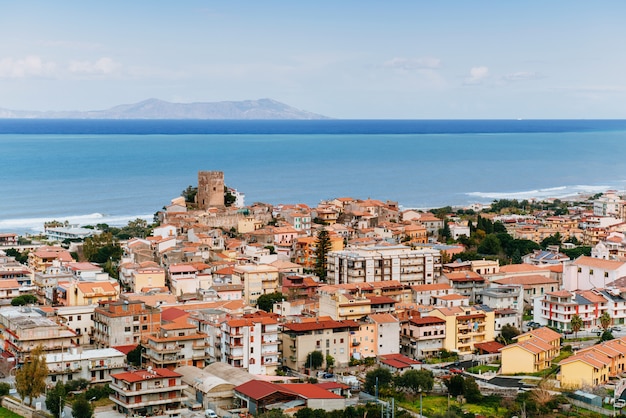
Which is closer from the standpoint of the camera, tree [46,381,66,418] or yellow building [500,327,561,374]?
tree [46,381,66,418]

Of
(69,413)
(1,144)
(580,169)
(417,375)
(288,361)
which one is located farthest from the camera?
(1,144)

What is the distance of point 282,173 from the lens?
73.8m

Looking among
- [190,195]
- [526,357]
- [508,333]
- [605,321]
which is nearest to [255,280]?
[508,333]

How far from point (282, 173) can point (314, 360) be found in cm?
5261

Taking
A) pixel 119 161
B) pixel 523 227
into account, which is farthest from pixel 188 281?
pixel 119 161

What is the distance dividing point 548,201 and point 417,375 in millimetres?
35051

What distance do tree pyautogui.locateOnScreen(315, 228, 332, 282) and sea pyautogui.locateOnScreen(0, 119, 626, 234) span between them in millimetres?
16410

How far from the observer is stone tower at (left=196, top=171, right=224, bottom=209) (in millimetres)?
41156

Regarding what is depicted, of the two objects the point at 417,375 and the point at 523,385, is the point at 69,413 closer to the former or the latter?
the point at 417,375

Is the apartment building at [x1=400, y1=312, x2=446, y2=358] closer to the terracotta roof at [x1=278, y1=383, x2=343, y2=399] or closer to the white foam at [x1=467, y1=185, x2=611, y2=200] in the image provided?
the terracotta roof at [x1=278, y1=383, x2=343, y2=399]

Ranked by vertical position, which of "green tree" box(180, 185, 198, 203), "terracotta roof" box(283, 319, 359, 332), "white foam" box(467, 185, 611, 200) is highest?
"green tree" box(180, 185, 198, 203)

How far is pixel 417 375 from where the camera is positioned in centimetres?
1988

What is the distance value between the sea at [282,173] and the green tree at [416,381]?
2648 centimetres

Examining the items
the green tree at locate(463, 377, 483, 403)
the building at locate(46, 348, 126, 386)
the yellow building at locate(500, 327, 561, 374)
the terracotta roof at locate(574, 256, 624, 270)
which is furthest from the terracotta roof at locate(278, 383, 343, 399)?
the terracotta roof at locate(574, 256, 624, 270)
